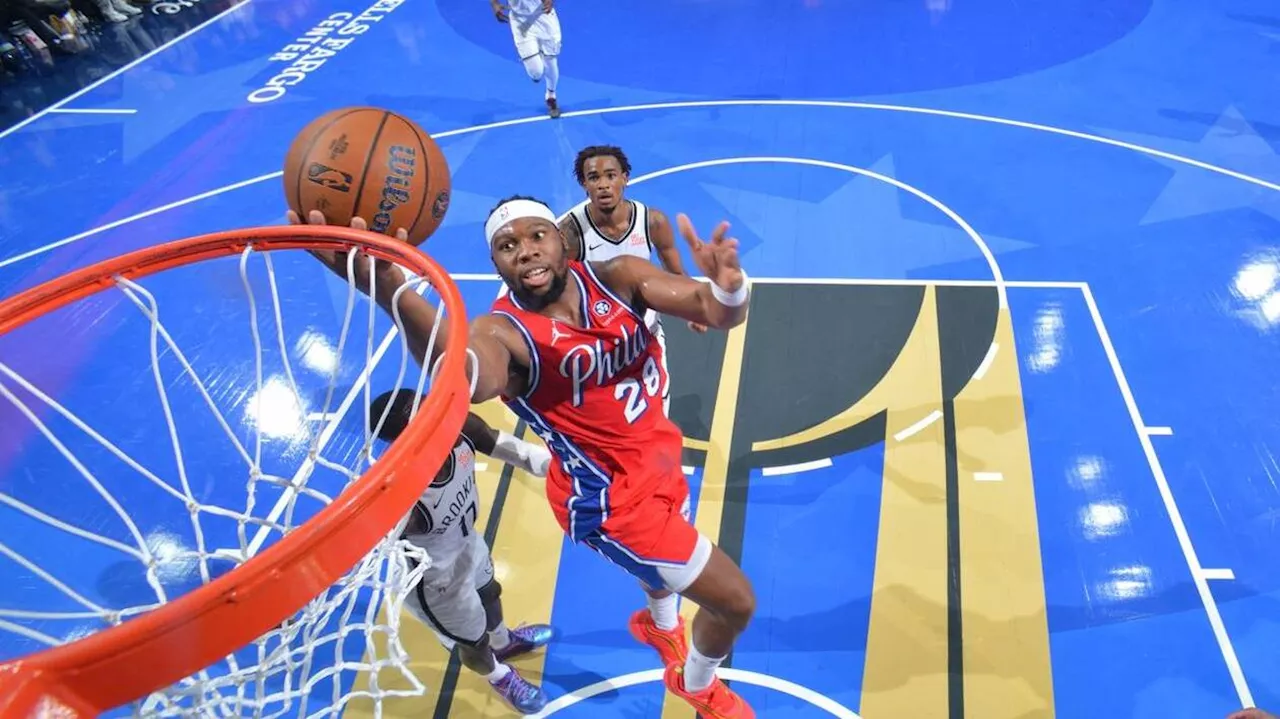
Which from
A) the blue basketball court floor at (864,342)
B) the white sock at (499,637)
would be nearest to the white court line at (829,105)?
the blue basketball court floor at (864,342)

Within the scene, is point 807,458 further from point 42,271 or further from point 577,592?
point 42,271

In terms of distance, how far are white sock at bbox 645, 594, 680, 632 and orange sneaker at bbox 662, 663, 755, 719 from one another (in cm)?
22

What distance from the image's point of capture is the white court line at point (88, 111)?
9406 millimetres

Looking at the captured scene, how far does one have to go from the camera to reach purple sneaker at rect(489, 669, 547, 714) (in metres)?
3.54

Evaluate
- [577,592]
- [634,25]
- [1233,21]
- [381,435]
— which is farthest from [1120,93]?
[381,435]

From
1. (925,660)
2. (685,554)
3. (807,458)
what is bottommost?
(925,660)

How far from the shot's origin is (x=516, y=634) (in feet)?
12.5

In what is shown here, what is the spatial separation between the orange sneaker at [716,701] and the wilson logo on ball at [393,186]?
210 cm

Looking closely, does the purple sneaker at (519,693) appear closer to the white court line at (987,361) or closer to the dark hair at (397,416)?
the dark hair at (397,416)

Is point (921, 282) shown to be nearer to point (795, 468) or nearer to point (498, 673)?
point (795, 468)

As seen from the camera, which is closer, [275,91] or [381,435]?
[381,435]

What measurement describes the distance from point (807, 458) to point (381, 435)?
8.12 ft

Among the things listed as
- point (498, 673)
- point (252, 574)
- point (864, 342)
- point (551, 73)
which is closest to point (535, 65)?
point (551, 73)

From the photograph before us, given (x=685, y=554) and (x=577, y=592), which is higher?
(x=685, y=554)
